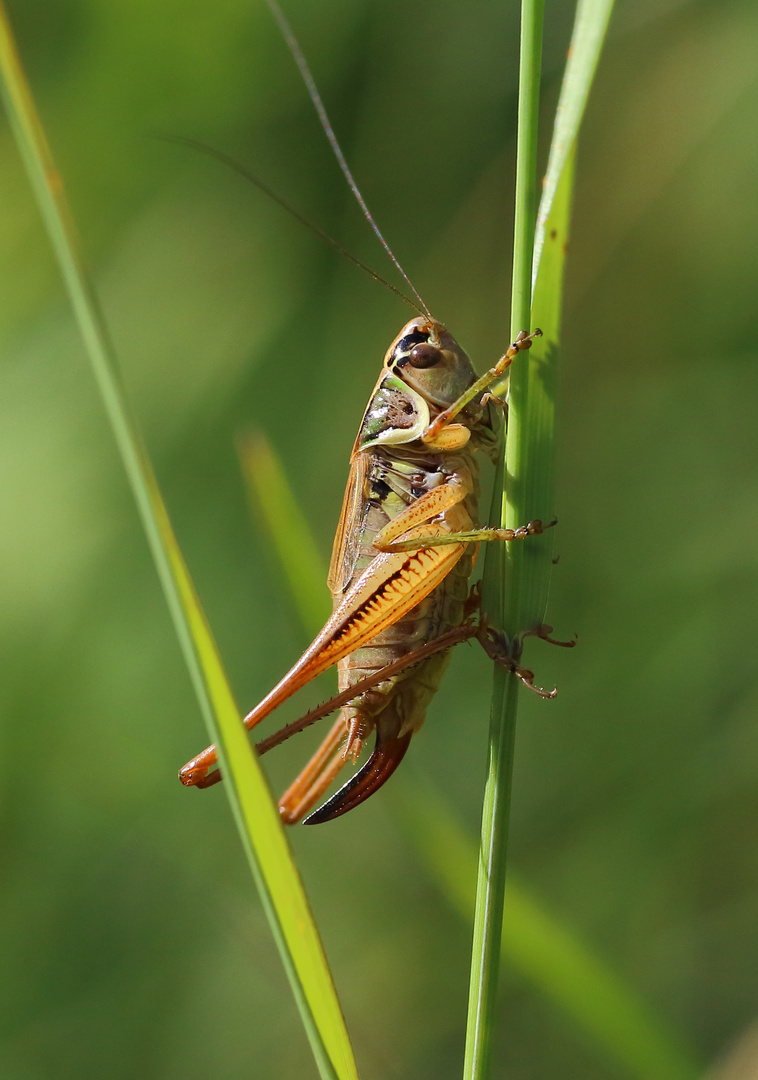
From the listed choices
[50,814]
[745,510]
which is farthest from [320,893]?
[745,510]

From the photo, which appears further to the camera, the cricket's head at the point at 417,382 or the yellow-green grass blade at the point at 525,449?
the cricket's head at the point at 417,382

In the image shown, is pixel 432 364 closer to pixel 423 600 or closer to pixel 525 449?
pixel 423 600

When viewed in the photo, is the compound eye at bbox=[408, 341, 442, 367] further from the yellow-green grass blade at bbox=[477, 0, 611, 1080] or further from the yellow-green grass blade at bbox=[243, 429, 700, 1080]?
the yellow-green grass blade at bbox=[477, 0, 611, 1080]

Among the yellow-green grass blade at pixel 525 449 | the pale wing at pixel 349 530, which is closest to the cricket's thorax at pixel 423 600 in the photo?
the pale wing at pixel 349 530

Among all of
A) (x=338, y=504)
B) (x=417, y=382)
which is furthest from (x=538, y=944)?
(x=338, y=504)

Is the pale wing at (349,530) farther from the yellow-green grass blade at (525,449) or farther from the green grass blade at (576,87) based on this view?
the green grass blade at (576,87)

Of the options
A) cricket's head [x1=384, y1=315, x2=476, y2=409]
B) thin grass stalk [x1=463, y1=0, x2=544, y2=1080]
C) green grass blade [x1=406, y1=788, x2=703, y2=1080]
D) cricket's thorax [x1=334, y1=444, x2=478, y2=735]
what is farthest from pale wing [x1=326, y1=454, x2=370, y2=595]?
thin grass stalk [x1=463, y1=0, x2=544, y2=1080]
